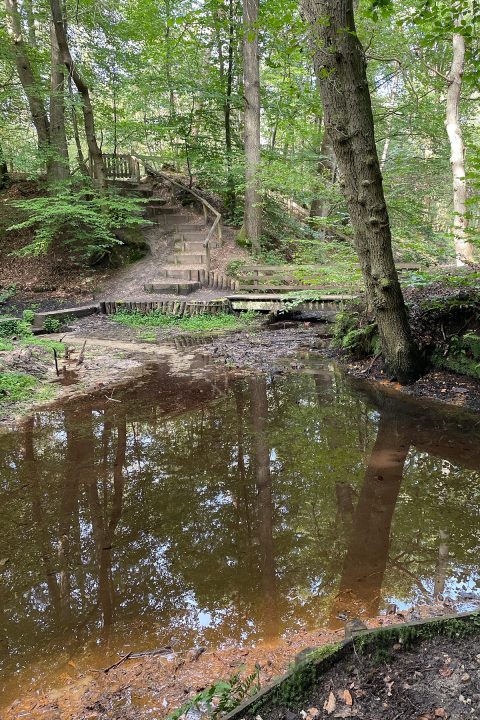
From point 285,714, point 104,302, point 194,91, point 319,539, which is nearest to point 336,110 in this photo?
point 319,539

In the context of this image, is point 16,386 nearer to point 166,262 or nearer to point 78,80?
point 166,262

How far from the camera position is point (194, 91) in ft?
53.2

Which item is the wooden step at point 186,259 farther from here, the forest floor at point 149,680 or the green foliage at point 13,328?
the forest floor at point 149,680

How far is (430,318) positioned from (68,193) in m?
11.9

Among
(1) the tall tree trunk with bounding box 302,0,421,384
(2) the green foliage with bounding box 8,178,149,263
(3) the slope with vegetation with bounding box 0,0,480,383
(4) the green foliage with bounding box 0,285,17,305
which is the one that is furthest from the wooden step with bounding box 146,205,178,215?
(1) the tall tree trunk with bounding box 302,0,421,384

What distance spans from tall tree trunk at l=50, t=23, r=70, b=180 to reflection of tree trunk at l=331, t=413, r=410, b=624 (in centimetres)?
1394

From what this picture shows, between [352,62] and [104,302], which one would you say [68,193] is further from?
[352,62]

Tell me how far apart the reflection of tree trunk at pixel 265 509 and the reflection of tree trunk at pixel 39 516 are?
1.39 m

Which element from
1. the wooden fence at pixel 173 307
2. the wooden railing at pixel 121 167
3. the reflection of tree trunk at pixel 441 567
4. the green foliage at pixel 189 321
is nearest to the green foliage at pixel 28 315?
the green foliage at pixel 189 321

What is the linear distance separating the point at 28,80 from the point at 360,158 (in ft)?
49.5

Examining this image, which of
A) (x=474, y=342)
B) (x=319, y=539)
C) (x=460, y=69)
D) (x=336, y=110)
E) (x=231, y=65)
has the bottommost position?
(x=319, y=539)

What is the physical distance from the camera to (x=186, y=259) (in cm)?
1631

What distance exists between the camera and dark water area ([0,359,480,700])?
286 cm

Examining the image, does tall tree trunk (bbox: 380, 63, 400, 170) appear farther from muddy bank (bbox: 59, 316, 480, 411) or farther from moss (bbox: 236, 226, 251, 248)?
muddy bank (bbox: 59, 316, 480, 411)
